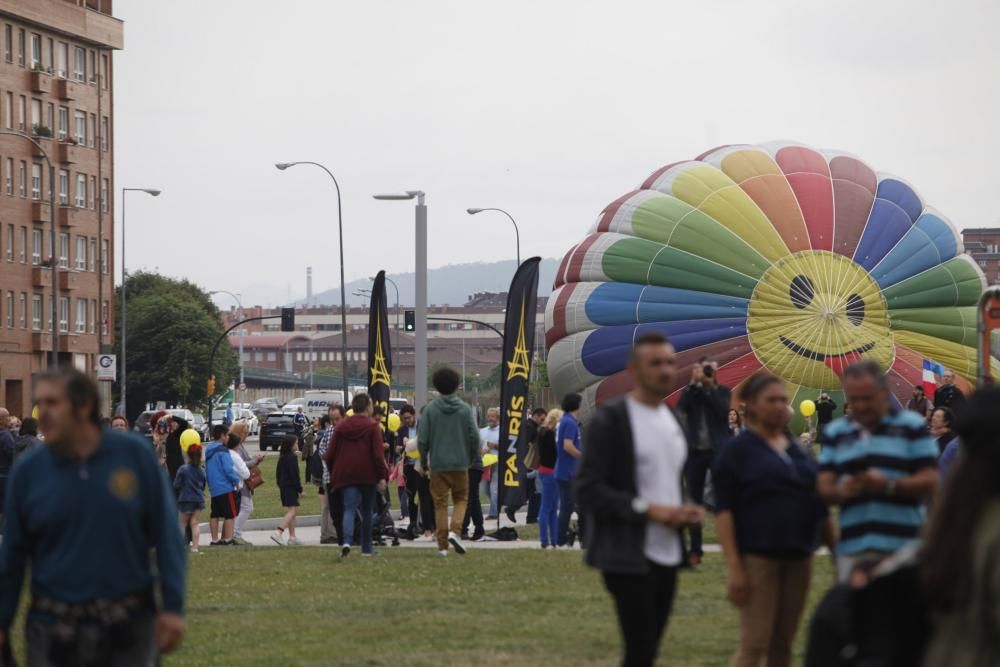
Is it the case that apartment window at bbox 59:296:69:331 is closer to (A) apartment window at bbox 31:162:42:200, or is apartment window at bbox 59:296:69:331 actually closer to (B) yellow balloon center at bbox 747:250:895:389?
(A) apartment window at bbox 31:162:42:200

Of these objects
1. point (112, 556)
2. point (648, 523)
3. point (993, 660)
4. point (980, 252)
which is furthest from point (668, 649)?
point (980, 252)

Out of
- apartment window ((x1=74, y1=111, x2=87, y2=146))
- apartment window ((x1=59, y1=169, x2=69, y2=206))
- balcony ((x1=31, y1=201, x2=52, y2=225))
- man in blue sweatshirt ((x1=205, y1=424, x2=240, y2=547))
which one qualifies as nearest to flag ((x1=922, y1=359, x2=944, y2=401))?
man in blue sweatshirt ((x1=205, y1=424, x2=240, y2=547))

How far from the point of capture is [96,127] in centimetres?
8338

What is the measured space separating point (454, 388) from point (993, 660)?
44.2ft

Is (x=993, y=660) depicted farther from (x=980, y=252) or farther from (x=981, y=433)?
(x=980, y=252)

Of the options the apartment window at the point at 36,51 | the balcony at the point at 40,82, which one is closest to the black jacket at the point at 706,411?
the balcony at the point at 40,82

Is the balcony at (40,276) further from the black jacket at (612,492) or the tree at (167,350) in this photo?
the black jacket at (612,492)

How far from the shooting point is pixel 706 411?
52.4ft

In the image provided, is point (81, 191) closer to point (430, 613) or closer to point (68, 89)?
point (68, 89)

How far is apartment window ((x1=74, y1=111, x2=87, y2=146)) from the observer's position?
269 feet

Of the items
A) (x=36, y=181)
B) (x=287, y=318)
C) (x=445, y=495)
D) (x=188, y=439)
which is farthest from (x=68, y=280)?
(x=445, y=495)

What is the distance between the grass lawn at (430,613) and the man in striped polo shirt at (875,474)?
3245mm

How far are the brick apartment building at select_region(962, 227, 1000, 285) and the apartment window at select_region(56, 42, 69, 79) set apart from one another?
111703 millimetres

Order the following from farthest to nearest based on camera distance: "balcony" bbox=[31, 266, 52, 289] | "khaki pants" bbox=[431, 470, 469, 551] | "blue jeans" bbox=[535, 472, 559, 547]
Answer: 1. "balcony" bbox=[31, 266, 52, 289]
2. "blue jeans" bbox=[535, 472, 559, 547]
3. "khaki pants" bbox=[431, 470, 469, 551]
